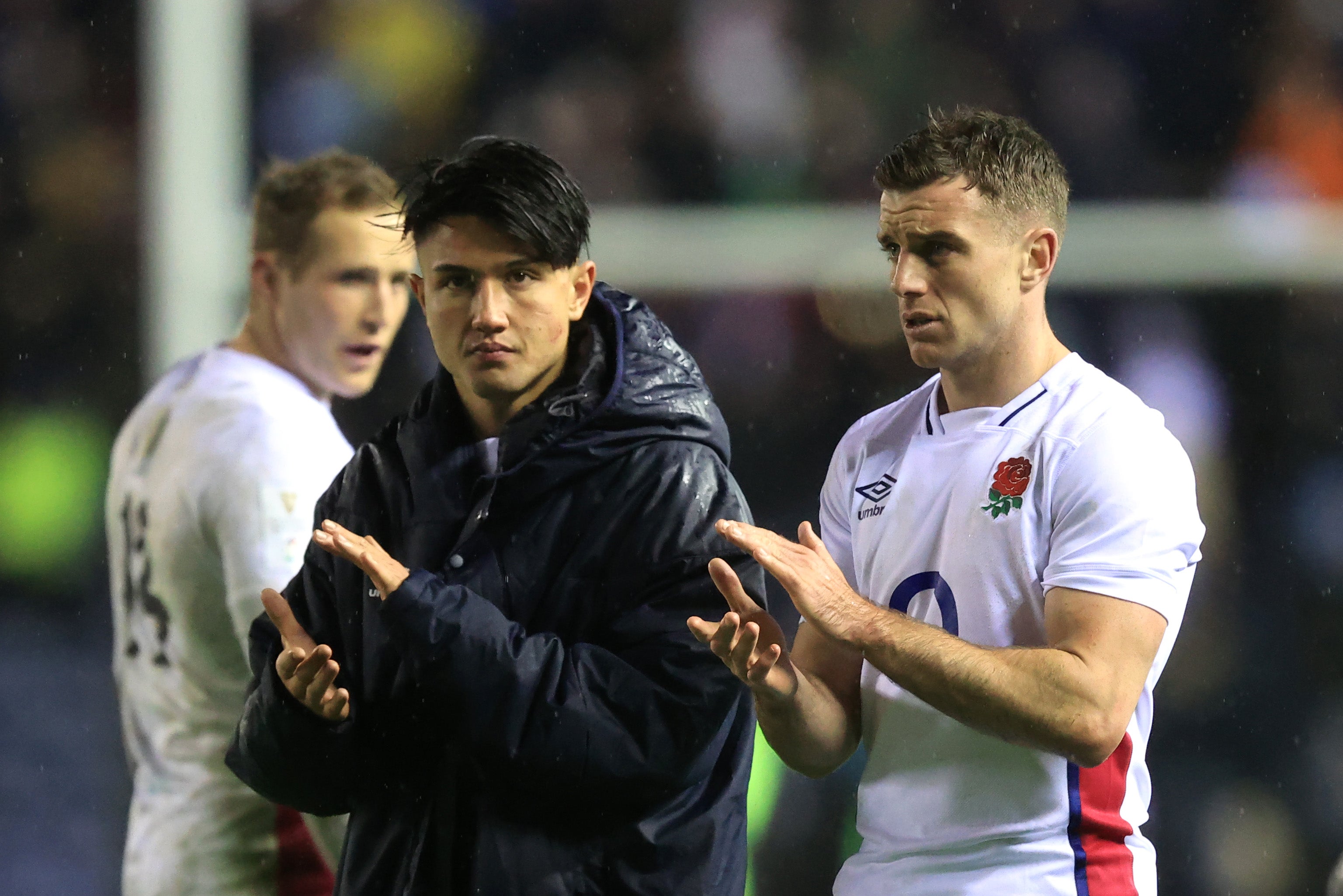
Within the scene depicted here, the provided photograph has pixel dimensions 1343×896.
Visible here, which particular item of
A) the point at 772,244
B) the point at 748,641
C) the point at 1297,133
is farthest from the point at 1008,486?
the point at 1297,133

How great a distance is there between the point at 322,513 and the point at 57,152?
16.7 feet

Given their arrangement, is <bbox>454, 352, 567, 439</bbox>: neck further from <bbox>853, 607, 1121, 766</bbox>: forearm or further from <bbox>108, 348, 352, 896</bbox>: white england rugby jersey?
<bbox>108, 348, 352, 896</bbox>: white england rugby jersey

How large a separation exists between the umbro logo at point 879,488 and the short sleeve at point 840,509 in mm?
33

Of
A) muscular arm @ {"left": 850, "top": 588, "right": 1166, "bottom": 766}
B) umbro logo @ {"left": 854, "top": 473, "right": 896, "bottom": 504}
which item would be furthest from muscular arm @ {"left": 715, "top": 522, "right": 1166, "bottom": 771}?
umbro logo @ {"left": 854, "top": 473, "right": 896, "bottom": 504}

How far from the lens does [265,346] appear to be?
11.0 ft

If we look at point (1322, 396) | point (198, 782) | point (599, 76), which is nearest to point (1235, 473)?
point (1322, 396)

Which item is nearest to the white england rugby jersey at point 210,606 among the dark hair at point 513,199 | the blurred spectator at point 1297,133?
the dark hair at point 513,199

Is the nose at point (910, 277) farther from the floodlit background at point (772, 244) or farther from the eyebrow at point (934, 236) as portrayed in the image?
the floodlit background at point (772, 244)

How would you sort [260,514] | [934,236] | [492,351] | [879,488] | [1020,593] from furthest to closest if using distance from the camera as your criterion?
[260,514]
[492,351]
[879,488]
[934,236]
[1020,593]

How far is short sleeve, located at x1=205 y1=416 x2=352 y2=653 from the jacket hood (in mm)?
717

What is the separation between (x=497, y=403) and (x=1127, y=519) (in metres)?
0.93

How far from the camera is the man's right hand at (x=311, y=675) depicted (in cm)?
208

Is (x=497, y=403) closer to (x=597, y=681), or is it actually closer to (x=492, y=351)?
(x=492, y=351)

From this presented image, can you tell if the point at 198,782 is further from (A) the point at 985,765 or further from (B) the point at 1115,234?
(B) the point at 1115,234
